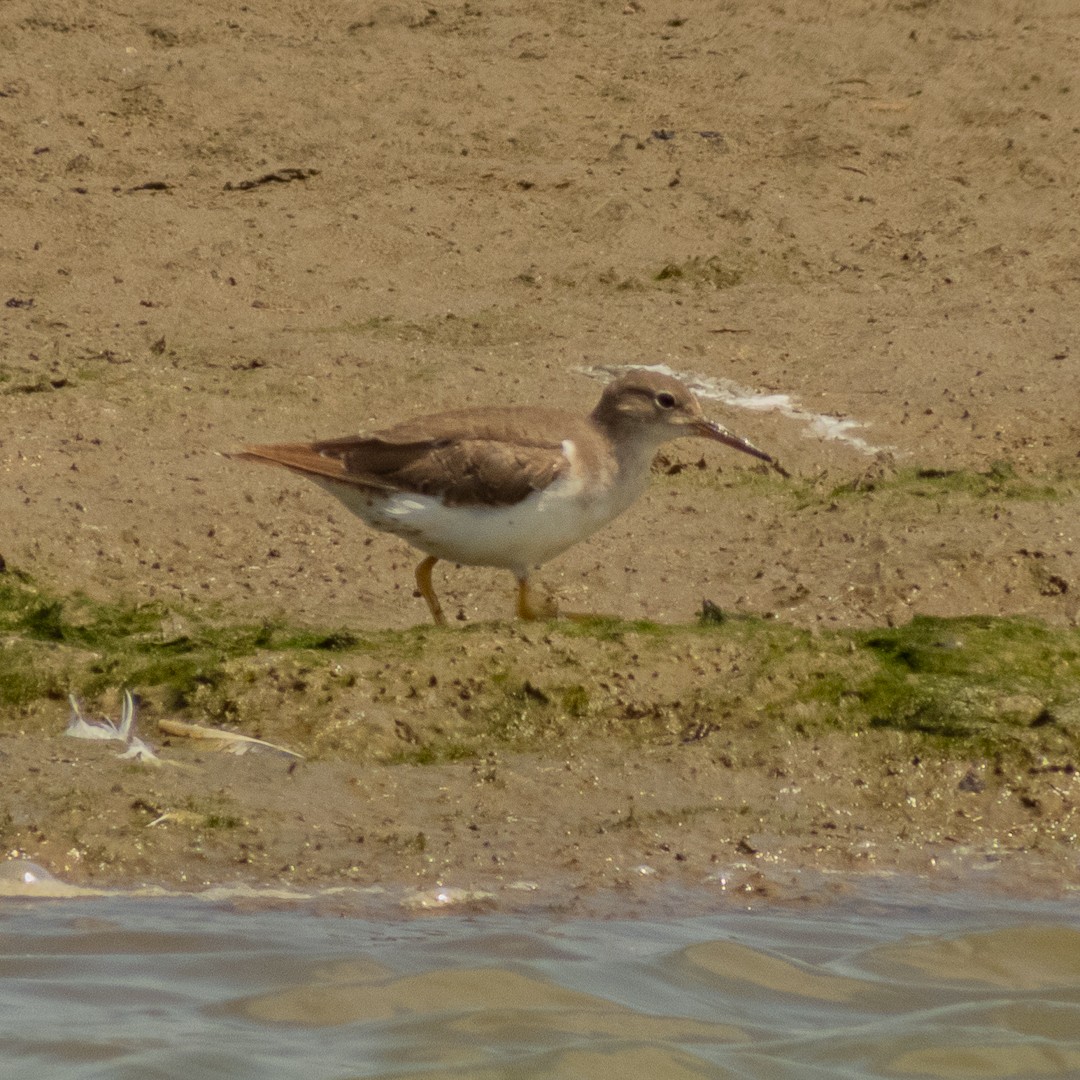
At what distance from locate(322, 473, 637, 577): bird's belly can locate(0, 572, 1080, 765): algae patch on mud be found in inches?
15.2

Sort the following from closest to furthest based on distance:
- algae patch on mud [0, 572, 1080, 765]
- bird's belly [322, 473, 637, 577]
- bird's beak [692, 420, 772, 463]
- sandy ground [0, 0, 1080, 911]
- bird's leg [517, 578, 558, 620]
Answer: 1. algae patch on mud [0, 572, 1080, 765]
2. bird's belly [322, 473, 637, 577]
3. bird's leg [517, 578, 558, 620]
4. sandy ground [0, 0, 1080, 911]
5. bird's beak [692, 420, 772, 463]

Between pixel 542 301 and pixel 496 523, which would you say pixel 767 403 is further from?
pixel 496 523

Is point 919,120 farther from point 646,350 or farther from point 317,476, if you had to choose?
point 317,476

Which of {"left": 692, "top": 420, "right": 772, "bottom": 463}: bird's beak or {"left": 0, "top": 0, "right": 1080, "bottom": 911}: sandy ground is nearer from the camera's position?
{"left": 0, "top": 0, "right": 1080, "bottom": 911}: sandy ground

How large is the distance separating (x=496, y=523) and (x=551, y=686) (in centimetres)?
81

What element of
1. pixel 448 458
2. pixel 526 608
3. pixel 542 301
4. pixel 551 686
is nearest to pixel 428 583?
pixel 526 608

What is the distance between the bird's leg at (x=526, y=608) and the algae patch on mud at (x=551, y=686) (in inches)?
19.4

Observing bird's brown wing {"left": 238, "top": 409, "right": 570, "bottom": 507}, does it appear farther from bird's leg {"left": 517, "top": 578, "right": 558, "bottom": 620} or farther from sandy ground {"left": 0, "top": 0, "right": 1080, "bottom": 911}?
sandy ground {"left": 0, "top": 0, "right": 1080, "bottom": 911}

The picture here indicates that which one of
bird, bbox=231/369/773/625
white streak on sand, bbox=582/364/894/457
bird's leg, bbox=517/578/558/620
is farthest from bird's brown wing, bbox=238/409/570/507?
white streak on sand, bbox=582/364/894/457

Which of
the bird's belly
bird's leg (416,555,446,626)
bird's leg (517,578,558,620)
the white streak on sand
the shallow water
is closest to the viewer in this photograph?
the shallow water

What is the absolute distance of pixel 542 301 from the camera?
34.4 feet

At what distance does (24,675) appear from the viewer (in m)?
6.43

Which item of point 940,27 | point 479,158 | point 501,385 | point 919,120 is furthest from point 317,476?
point 940,27

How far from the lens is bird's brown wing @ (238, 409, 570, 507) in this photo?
23.0 ft
